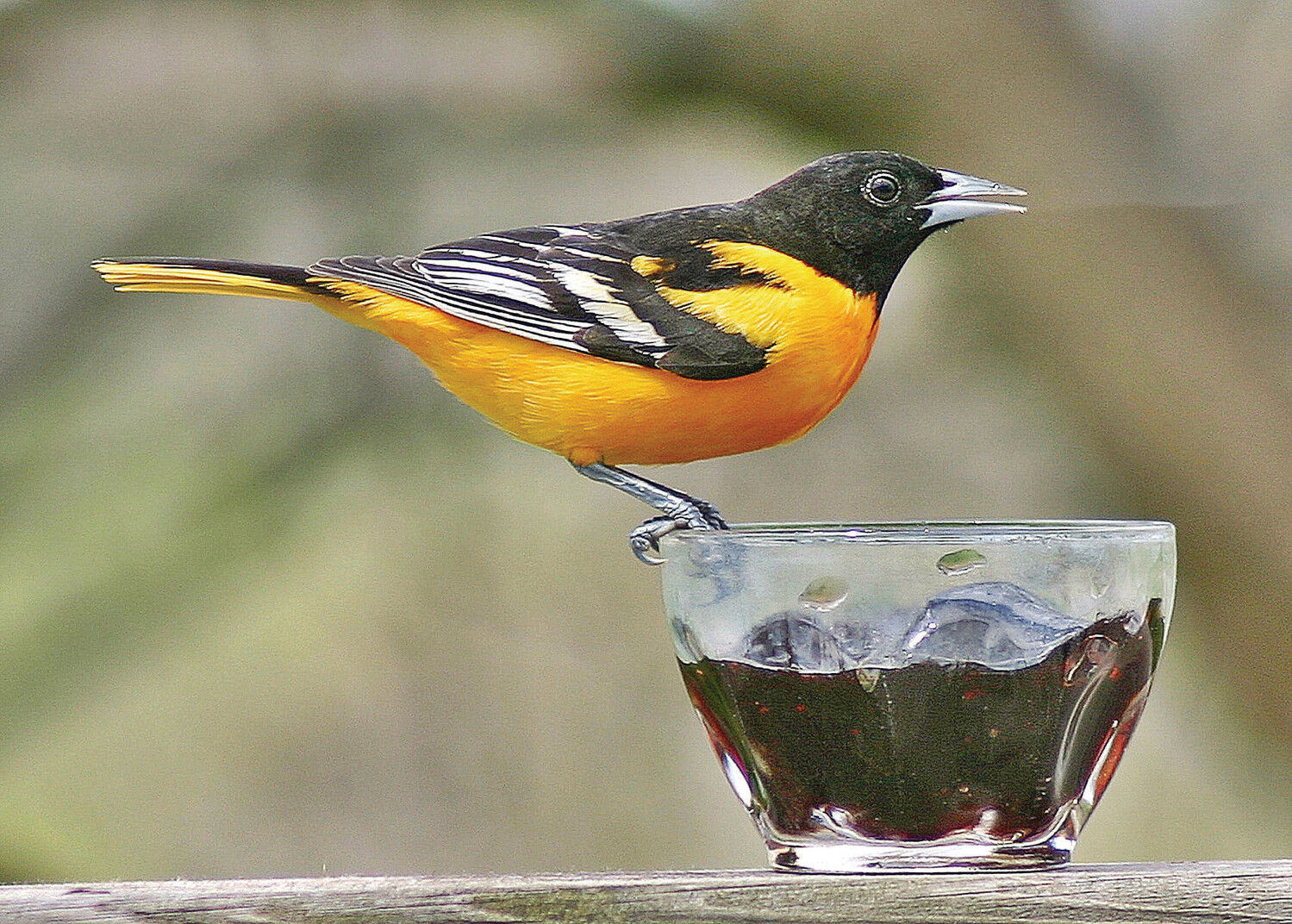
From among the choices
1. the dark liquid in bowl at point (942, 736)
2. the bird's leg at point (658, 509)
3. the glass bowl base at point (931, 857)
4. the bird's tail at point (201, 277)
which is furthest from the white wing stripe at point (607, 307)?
the glass bowl base at point (931, 857)

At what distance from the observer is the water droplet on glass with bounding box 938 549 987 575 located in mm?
1142

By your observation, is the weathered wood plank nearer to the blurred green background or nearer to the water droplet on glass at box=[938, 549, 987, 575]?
the water droplet on glass at box=[938, 549, 987, 575]

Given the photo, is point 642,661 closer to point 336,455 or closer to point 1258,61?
point 336,455

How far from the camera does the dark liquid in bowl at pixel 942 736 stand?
46.4 inches

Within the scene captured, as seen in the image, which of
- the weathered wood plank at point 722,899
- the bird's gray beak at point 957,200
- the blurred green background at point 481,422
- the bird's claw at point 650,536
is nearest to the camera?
the weathered wood plank at point 722,899

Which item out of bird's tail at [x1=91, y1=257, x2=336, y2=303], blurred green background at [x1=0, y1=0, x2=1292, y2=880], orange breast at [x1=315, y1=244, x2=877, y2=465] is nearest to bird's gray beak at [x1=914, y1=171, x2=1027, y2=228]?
orange breast at [x1=315, y1=244, x2=877, y2=465]

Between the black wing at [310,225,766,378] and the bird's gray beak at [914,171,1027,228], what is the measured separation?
0.30 m

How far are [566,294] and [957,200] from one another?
46 centimetres

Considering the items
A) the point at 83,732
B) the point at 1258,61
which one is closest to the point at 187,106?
the point at 83,732

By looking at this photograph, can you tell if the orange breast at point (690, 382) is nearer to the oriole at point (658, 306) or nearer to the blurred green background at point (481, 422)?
the oriole at point (658, 306)

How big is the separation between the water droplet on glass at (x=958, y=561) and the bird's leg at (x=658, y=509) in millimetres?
411

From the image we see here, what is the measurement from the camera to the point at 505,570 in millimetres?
3668

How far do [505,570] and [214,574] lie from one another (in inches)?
27.7

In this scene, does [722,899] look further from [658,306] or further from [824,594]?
[658,306]
